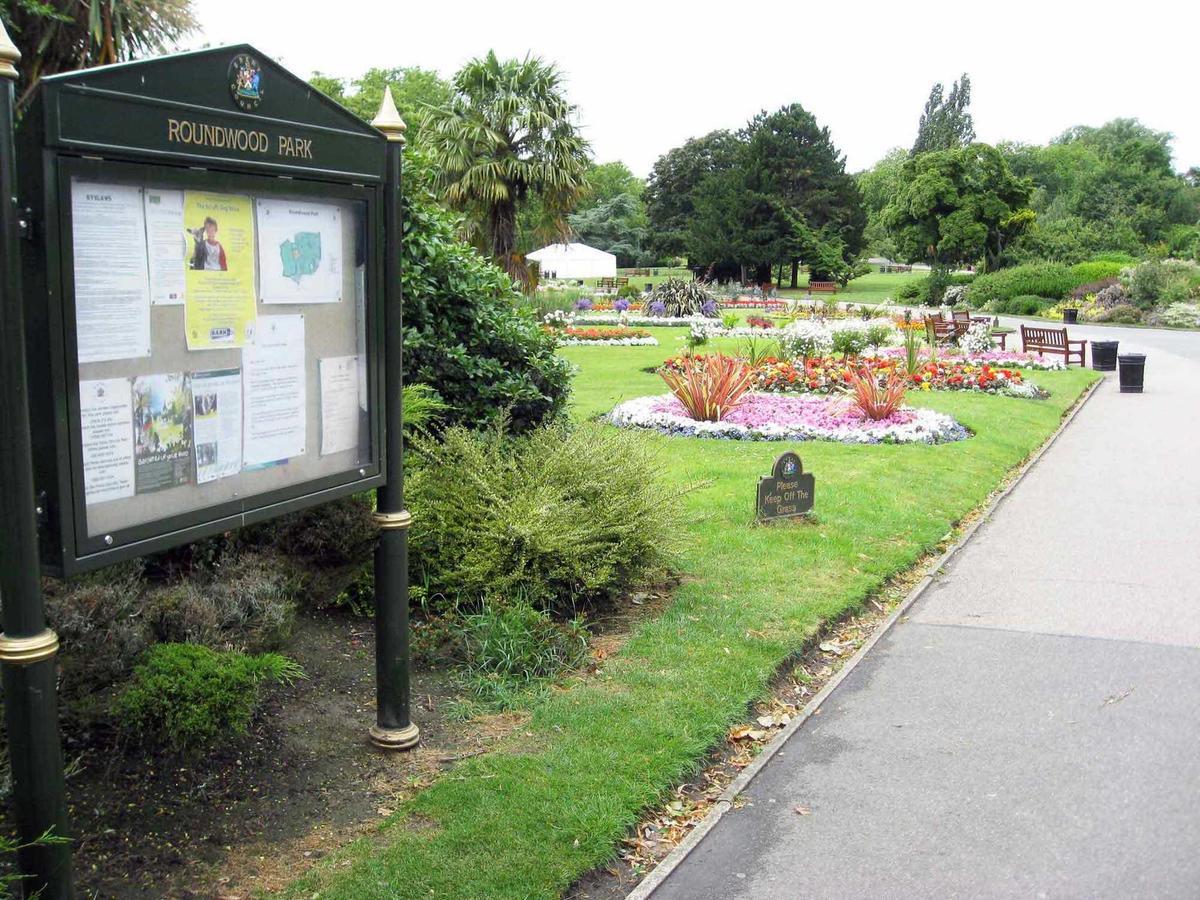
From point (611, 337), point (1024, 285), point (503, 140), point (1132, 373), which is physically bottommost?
point (1132, 373)

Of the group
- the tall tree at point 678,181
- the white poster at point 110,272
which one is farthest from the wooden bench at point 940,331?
the tall tree at point 678,181

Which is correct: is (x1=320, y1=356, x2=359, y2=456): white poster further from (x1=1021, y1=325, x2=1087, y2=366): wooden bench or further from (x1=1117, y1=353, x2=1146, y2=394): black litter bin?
(x1=1021, y1=325, x2=1087, y2=366): wooden bench

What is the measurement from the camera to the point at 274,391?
389 cm

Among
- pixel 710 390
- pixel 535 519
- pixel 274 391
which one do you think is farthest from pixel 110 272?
pixel 710 390

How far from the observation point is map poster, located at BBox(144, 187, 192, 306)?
3.31 meters

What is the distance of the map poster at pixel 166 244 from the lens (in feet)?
10.9

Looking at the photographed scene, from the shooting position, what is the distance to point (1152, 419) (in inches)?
661

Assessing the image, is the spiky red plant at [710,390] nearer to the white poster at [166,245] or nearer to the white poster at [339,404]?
the white poster at [339,404]

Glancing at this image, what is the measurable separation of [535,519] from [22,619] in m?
3.37

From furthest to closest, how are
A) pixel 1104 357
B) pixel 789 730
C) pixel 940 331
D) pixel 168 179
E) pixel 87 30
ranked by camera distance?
pixel 940 331 < pixel 1104 357 < pixel 87 30 < pixel 789 730 < pixel 168 179

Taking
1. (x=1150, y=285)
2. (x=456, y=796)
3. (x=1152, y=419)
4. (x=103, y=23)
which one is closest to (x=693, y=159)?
(x=1150, y=285)

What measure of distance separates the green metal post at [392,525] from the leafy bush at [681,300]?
31.9 metres

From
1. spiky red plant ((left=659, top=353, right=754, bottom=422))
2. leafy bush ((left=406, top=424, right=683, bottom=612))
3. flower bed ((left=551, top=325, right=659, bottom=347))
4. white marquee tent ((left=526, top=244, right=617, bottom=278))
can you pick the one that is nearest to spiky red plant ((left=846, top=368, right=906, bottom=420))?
spiky red plant ((left=659, top=353, right=754, bottom=422))

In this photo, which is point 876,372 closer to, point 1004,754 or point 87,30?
point 87,30
